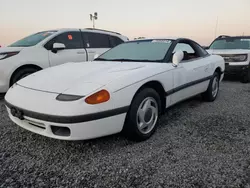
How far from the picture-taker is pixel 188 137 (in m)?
2.64

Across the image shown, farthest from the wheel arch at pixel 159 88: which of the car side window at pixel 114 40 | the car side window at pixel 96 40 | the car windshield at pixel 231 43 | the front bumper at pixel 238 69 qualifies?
the car windshield at pixel 231 43

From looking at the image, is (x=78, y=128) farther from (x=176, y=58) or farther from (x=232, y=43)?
(x=232, y=43)

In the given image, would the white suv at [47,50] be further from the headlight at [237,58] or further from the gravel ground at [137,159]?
the headlight at [237,58]

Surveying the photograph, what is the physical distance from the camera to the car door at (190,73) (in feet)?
10.1

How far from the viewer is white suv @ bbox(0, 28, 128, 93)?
4035mm

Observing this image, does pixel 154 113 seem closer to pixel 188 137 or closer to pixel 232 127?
pixel 188 137

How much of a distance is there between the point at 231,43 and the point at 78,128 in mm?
7055

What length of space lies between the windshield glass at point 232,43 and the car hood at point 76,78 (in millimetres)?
5705

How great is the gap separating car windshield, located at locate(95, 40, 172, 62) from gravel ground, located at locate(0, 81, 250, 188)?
3.31ft

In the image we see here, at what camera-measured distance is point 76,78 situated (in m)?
2.40

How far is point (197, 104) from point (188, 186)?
2564 millimetres

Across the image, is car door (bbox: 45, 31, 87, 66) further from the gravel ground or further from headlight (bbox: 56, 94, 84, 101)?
headlight (bbox: 56, 94, 84, 101)

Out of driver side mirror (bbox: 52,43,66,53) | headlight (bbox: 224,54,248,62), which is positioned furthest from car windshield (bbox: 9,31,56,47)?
headlight (bbox: 224,54,248,62)

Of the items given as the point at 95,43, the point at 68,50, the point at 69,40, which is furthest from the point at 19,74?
the point at 95,43
